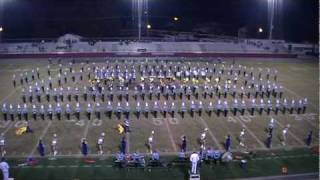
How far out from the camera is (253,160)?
18812mm

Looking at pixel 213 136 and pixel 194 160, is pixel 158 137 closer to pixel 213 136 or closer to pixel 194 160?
pixel 213 136

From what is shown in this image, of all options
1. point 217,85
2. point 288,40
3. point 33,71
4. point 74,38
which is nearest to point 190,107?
point 217,85

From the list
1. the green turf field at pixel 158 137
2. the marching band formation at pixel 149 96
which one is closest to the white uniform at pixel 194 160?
the green turf field at pixel 158 137

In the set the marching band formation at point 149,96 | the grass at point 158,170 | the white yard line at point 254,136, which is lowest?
the grass at point 158,170

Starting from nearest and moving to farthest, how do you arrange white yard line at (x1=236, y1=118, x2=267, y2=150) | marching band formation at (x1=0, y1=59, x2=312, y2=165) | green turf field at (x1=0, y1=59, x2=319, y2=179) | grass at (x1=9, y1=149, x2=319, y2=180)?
grass at (x1=9, y1=149, x2=319, y2=180), green turf field at (x1=0, y1=59, x2=319, y2=179), white yard line at (x1=236, y1=118, x2=267, y2=150), marching band formation at (x1=0, y1=59, x2=312, y2=165)

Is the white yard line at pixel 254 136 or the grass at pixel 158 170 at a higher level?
the white yard line at pixel 254 136

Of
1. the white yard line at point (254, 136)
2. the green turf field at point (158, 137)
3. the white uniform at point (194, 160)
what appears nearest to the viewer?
the white uniform at point (194, 160)

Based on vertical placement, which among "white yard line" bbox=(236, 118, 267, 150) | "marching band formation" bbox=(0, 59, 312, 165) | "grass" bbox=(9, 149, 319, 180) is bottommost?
"grass" bbox=(9, 149, 319, 180)

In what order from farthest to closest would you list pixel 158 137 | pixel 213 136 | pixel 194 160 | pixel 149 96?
1. pixel 149 96
2. pixel 213 136
3. pixel 158 137
4. pixel 194 160

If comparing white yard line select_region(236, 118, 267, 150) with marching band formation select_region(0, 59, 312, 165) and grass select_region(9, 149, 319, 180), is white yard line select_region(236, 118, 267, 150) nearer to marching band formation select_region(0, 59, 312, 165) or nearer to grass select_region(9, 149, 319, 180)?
marching band formation select_region(0, 59, 312, 165)

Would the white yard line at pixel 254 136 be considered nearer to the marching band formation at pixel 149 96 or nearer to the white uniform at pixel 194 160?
the marching band formation at pixel 149 96

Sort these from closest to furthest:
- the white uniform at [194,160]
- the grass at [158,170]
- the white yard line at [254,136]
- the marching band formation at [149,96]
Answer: the white uniform at [194,160] → the grass at [158,170] → the white yard line at [254,136] → the marching band formation at [149,96]

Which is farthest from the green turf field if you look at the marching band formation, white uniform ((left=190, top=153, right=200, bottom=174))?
white uniform ((left=190, top=153, right=200, bottom=174))

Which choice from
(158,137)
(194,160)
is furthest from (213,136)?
(194,160)
